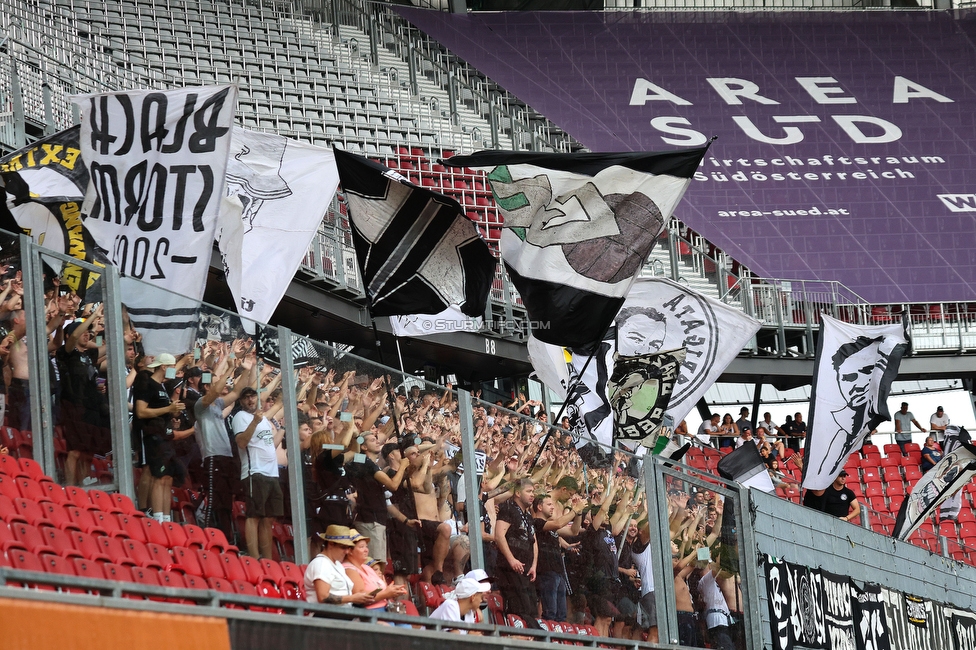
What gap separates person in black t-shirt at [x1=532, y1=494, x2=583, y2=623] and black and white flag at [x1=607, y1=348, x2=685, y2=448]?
10.8 ft

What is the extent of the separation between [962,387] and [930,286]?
3.42m

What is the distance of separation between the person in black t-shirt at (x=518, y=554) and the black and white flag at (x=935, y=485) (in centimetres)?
756

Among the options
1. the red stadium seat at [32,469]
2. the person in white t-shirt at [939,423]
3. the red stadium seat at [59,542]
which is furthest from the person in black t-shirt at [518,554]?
the person in white t-shirt at [939,423]

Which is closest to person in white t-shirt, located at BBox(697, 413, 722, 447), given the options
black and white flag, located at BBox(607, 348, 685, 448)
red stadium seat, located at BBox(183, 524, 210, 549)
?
black and white flag, located at BBox(607, 348, 685, 448)

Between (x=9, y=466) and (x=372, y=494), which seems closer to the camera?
(x=9, y=466)

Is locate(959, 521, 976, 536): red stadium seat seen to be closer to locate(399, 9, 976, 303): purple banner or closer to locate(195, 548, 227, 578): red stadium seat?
locate(399, 9, 976, 303): purple banner

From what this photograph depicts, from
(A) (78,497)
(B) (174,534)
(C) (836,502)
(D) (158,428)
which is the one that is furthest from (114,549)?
(C) (836,502)

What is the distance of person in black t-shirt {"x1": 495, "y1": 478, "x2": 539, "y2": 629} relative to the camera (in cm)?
826

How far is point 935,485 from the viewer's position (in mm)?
14914

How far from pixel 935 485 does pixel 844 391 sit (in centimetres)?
221

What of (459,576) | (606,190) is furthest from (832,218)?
(459,576)

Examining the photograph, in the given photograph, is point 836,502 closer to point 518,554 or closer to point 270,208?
point 518,554

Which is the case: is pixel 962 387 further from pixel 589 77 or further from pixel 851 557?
pixel 851 557

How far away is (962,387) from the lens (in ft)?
90.0
